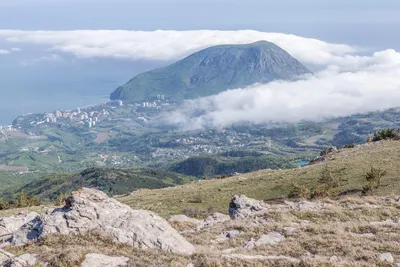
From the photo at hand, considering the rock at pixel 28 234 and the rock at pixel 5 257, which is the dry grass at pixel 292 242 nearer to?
the rock at pixel 5 257

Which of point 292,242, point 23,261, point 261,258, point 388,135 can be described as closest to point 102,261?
point 23,261

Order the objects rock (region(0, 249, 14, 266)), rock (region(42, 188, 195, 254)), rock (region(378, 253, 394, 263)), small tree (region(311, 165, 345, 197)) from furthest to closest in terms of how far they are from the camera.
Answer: small tree (region(311, 165, 345, 197)) < rock (region(42, 188, 195, 254)) < rock (region(0, 249, 14, 266)) < rock (region(378, 253, 394, 263))

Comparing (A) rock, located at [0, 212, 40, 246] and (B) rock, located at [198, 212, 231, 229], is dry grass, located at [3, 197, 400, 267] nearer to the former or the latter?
(B) rock, located at [198, 212, 231, 229]

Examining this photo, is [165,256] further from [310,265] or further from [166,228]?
[310,265]

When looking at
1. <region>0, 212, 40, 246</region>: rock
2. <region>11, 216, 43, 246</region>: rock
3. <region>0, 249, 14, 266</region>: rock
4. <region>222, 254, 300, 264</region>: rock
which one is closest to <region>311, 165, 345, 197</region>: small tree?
<region>222, 254, 300, 264</region>: rock

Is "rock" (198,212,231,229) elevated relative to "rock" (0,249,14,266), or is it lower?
lower
